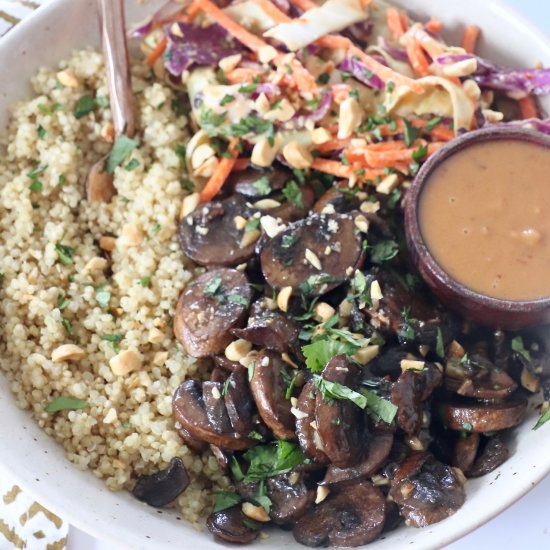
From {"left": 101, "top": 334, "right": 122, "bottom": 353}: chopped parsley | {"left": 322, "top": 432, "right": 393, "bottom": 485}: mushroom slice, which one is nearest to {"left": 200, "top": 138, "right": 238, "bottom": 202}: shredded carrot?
{"left": 101, "top": 334, "right": 122, "bottom": 353}: chopped parsley

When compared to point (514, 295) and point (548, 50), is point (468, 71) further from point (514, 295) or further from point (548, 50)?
point (514, 295)

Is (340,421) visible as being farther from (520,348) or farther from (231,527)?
(520,348)

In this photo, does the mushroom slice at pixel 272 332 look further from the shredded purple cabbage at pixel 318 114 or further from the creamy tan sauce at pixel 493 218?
the shredded purple cabbage at pixel 318 114

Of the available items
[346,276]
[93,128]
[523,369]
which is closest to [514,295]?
[523,369]

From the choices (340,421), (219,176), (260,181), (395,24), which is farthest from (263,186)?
(340,421)

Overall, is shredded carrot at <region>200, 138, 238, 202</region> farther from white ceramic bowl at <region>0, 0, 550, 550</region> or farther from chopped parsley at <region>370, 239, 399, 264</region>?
white ceramic bowl at <region>0, 0, 550, 550</region>
